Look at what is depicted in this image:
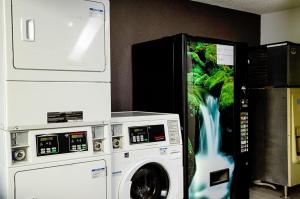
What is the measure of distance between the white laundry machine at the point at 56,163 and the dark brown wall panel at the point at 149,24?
106 centimetres

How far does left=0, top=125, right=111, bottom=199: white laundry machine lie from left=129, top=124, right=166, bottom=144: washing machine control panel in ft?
0.89

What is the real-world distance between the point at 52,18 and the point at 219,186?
2038mm

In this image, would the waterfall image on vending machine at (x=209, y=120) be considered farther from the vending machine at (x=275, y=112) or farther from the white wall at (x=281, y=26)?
the white wall at (x=281, y=26)

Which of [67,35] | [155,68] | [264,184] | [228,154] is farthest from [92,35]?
[264,184]

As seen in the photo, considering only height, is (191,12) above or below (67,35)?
above

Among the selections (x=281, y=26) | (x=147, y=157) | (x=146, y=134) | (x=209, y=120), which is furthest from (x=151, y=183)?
(x=281, y=26)

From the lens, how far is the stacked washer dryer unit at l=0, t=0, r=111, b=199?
1.80m

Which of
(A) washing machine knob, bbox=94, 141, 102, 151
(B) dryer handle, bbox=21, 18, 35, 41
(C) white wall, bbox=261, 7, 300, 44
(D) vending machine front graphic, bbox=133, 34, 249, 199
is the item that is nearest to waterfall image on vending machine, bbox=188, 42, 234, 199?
(D) vending machine front graphic, bbox=133, 34, 249, 199

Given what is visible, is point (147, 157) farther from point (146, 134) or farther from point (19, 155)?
point (19, 155)

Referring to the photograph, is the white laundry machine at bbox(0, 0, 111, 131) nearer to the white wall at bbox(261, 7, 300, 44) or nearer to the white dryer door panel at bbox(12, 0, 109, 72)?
the white dryer door panel at bbox(12, 0, 109, 72)

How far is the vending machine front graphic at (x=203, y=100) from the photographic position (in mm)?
2695

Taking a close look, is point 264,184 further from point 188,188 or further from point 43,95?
point 43,95

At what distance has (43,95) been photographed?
189 centimetres

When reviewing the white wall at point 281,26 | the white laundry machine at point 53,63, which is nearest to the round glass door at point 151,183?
the white laundry machine at point 53,63
